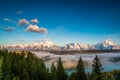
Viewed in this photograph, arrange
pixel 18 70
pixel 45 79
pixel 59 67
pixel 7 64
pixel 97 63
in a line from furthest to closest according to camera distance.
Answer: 1. pixel 18 70
2. pixel 45 79
3. pixel 59 67
4. pixel 7 64
5. pixel 97 63

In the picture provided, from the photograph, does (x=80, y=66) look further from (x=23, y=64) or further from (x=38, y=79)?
(x=23, y=64)

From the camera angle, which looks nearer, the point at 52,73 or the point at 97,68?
the point at 97,68

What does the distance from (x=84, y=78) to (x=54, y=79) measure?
24.0 metres

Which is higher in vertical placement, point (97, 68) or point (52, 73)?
point (97, 68)

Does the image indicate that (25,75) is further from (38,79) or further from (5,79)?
(5,79)

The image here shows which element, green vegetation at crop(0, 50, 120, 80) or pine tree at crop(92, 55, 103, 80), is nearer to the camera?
pine tree at crop(92, 55, 103, 80)

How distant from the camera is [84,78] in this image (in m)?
85.9

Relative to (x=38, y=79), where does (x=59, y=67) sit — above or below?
above

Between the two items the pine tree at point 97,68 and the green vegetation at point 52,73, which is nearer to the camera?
the pine tree at point 97,68

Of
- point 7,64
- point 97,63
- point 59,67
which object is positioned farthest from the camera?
point 59,67

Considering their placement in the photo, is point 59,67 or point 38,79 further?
point 38,79

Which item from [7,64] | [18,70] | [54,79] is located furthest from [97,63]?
[18,70]

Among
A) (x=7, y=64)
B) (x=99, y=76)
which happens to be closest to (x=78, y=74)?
(x=99, y=76)

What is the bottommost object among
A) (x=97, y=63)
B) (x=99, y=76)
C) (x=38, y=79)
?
(x=38, y=79)
